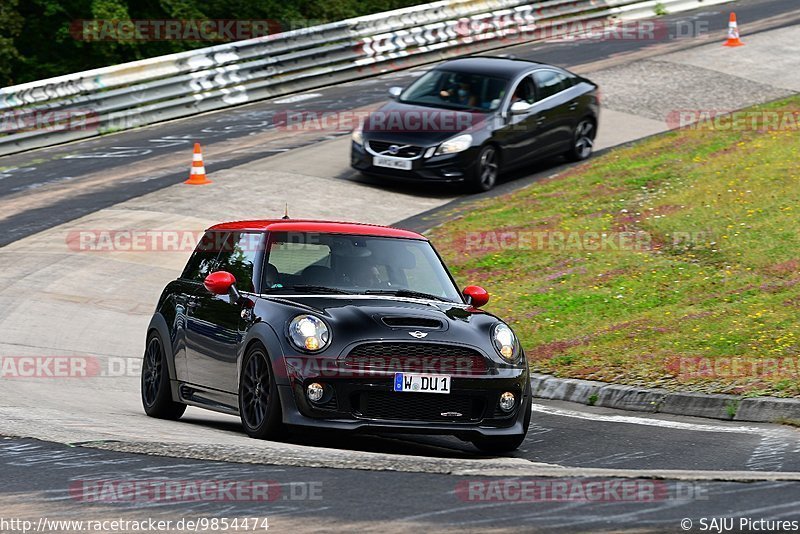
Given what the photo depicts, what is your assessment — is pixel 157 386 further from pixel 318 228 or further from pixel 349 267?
pixel 349 267

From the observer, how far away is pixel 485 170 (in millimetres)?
21922

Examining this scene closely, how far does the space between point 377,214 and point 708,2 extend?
21.7 meters

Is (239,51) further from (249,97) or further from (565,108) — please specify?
(565,108)

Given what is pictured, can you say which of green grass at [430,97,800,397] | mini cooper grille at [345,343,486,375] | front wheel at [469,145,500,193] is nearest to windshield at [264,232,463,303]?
mini cooper grille at [345,343,486,375]

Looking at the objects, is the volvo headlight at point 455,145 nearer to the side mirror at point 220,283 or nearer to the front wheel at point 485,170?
the front wheel at point 485,170

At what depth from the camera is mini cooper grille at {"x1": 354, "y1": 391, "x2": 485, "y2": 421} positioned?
9.05 metres

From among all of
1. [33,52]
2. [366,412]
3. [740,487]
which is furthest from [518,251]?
[33,52]

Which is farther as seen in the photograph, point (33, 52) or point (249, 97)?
point (33, 52)

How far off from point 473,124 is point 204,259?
10.8 m

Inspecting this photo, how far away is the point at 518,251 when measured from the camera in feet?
58.5

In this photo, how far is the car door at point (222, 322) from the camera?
32.4 ft

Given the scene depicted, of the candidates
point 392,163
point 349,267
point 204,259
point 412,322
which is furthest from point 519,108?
point 412,322

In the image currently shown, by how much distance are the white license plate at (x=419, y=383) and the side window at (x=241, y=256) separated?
1496 millimetres

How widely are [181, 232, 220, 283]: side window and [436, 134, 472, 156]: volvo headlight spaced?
10060 millimetres
